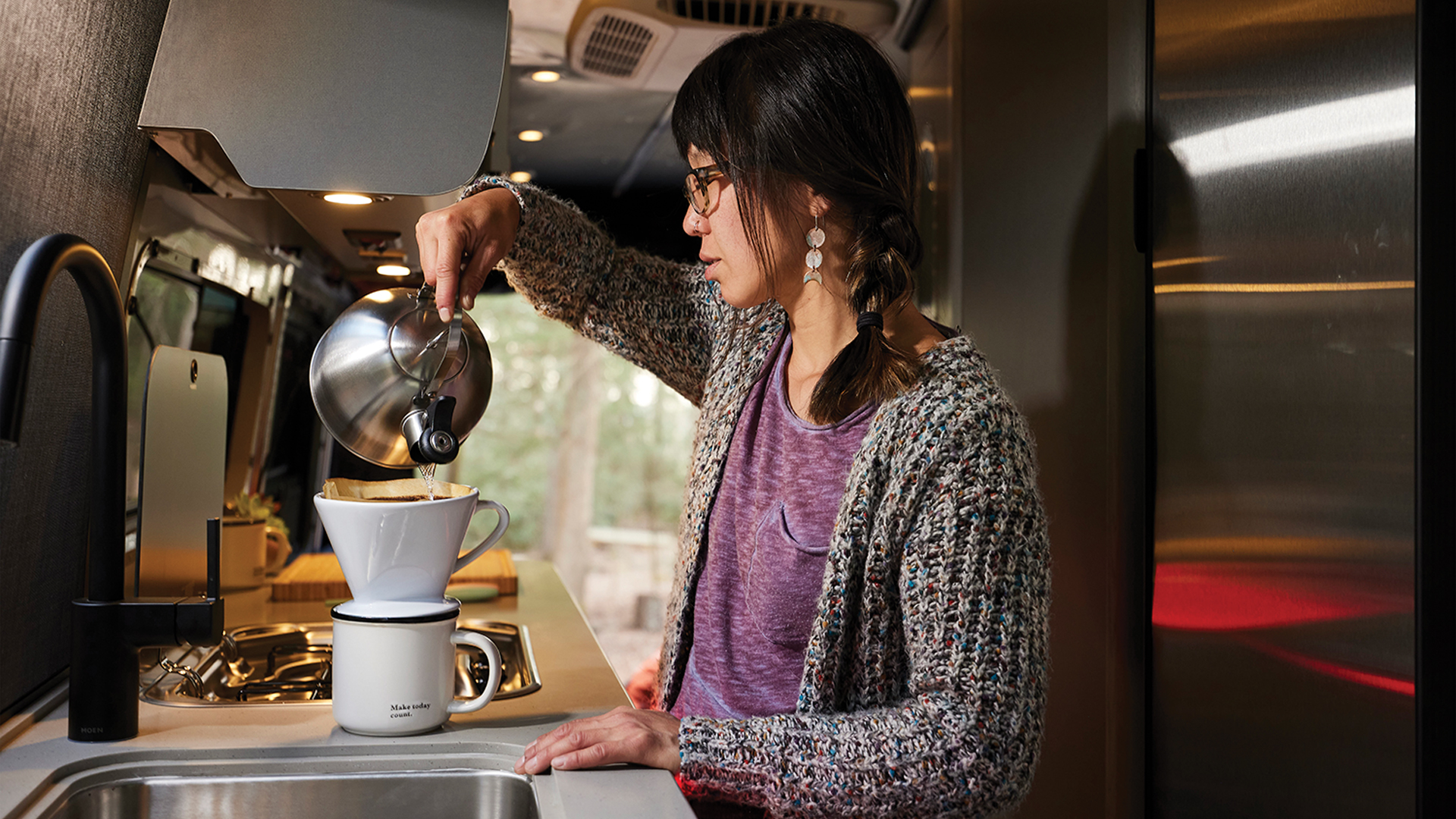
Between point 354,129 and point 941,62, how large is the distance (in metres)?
1.27

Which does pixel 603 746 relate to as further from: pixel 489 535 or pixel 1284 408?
pixel 1284 408

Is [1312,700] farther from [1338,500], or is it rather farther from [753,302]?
[753,302]

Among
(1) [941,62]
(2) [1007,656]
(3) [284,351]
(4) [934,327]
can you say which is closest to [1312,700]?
(2) [1007,656]

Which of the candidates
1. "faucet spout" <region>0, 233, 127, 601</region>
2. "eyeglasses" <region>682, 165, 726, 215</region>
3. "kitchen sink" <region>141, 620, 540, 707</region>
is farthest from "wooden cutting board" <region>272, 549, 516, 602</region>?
"eyeglasses" <region>682, 165, 726, 215</region>

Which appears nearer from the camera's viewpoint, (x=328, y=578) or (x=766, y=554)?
(x=766, y=554)

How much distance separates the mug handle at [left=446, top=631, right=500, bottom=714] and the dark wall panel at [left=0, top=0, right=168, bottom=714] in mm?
385

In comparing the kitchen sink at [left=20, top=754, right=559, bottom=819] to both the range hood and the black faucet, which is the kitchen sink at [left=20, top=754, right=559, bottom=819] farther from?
the range hood

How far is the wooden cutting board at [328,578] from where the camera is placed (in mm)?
1660

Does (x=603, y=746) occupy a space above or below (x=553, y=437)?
below

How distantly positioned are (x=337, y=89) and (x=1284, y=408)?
0.96m

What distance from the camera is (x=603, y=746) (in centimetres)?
82

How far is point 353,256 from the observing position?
1920 millimetres

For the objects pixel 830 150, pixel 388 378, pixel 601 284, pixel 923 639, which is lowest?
pixel 923 639

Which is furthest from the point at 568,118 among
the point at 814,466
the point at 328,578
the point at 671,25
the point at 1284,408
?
the point at 1284,408
